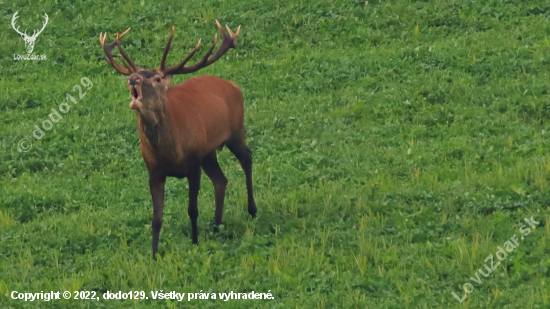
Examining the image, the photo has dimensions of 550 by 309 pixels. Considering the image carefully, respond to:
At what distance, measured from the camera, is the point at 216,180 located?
1059 centimetres

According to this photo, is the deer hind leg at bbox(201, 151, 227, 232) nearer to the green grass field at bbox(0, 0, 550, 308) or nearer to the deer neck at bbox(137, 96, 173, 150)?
the green grass field at bbox(0, 0, 550, 308)

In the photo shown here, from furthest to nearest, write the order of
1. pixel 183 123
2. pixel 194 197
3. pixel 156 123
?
pixel 194 197
pixel 183 123
pixel 156 123

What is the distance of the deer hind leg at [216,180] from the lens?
10.4 meters

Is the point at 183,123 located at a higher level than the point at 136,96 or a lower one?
lower

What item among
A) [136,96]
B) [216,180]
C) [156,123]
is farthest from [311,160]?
[136,96]

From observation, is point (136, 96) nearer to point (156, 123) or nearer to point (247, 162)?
point (156, 123)

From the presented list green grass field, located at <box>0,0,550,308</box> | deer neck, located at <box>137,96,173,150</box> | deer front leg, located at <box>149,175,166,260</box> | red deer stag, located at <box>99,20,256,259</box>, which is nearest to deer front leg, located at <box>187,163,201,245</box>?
red deer stag, located at <box>99,20,256,259</box>

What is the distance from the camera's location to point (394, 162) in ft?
40.1

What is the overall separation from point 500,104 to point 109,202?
19.6ft

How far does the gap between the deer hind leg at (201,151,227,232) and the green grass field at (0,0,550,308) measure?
0.61ft

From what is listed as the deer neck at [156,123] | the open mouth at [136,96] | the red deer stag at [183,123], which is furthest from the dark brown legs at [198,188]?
the open mouth at [136,96]

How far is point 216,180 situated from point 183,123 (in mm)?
1221

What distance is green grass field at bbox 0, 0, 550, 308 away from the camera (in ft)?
28.0

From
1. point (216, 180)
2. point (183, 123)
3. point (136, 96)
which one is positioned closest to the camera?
point (136, 96)
